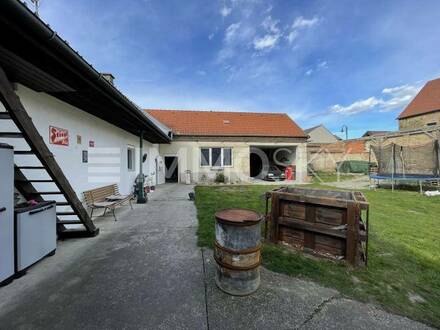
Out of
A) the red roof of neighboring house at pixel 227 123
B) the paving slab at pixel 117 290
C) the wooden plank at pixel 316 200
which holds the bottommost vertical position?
the paving slab at pixel 117 290

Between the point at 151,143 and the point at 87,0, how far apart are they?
919cm

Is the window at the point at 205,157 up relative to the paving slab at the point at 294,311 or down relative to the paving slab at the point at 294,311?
up

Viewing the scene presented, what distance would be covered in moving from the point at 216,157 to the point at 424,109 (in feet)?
76.5

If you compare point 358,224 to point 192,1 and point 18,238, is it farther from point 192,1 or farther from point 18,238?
point 192,1

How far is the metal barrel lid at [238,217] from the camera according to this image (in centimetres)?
259

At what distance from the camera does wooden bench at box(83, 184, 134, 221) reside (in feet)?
19.7

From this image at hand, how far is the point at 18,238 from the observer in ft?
9.73

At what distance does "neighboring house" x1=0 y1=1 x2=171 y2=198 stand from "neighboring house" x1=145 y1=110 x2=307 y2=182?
6917mm

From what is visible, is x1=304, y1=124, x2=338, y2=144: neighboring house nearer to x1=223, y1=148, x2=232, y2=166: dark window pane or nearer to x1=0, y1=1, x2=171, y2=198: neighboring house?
x1=223, y1=148, x2=232, y2=166: dark window pane

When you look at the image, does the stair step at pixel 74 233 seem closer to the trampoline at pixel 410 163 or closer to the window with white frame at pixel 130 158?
the window with white frame at pixel 130 158

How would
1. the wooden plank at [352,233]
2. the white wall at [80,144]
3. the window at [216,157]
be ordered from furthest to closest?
the window at [216,157], the white wall at [80,144], the wooden plank at [352,233]

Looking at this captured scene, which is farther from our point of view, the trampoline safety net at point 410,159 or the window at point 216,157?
the window at point 216,157

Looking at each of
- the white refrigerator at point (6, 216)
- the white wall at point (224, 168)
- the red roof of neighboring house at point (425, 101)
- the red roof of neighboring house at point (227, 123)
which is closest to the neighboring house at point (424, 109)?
the red roof of neighboring house at point (425, 101)

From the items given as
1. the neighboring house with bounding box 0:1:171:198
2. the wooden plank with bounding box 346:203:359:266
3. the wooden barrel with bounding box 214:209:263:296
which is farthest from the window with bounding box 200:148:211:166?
the wooden barrel with bounding box 214:209:263:296
